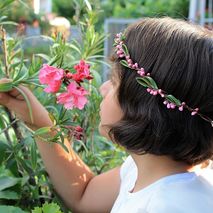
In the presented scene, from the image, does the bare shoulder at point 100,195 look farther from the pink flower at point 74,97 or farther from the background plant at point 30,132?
the pink flower at point 74,97

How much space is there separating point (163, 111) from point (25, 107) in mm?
421

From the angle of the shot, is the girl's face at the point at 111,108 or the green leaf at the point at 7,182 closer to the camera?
the girl's face at the point at 111,108

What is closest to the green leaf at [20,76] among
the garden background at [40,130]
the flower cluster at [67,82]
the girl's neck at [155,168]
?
the garden background at [40,130]

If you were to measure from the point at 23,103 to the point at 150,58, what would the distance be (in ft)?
1.34

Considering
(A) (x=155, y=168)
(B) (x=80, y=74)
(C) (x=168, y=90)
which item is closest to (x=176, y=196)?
(A) (x=155, y=168)

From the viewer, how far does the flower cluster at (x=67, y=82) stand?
1.26 meters

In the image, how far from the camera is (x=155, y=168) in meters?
1.33

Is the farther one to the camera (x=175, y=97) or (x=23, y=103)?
(x=23, y=103)

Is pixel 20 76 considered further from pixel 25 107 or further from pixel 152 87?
pixel 152 87

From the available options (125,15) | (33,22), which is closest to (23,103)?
(33,22)

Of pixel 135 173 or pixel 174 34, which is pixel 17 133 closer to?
pixel 135 173

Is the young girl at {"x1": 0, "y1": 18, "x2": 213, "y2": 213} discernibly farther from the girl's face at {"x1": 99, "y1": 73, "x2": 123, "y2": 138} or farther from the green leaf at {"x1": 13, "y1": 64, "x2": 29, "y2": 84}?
the green leaf at {"x1": 13, "y1": 64, "x2": 29, "y2": 84}

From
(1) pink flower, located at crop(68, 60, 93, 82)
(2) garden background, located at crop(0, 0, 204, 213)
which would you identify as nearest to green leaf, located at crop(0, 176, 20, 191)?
(2) garden background, located at crop(0, 0, 204, 213)

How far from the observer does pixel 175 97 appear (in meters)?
1.22
